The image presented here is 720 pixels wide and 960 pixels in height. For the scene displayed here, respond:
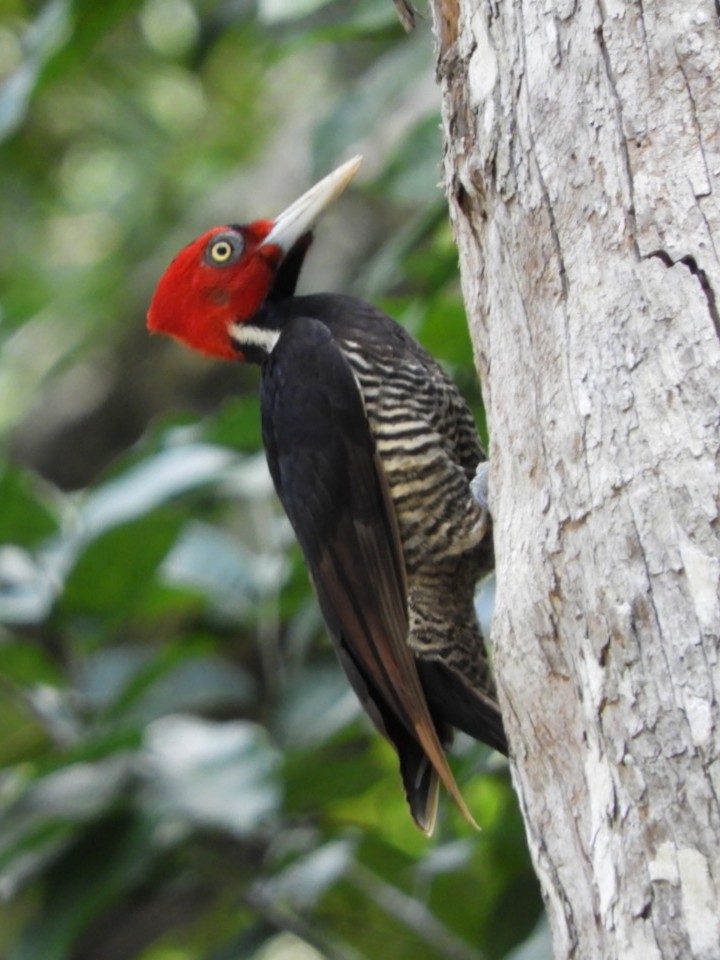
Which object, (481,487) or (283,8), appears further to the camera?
(283,8)

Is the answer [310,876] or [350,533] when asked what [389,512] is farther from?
[310,876]

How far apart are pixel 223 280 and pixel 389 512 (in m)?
0.91

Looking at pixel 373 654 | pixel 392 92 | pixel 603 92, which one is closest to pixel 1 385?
pixel 392 92

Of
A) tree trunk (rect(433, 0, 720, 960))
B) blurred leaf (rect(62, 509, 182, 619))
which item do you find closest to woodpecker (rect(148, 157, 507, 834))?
blurred leaf (rect(62, 509, 182, 619))

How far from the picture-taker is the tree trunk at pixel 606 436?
165cm

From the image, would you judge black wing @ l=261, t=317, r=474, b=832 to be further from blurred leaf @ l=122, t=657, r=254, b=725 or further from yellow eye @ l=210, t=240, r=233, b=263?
blurred leaf @ l=122, t=657, r=254, b=725

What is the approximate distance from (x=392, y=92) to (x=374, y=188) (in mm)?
287

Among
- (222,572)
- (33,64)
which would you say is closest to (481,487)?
(222,572)

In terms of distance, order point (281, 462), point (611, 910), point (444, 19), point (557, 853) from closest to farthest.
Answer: point (611, 910) → point (557, 853) → point (444, 19) → point (281, 462)

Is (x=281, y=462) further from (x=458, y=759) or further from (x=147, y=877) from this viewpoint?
(x=147, y=877)

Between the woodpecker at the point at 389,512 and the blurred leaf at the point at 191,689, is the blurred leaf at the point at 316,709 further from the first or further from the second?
the woodpecker at the point at 389,512

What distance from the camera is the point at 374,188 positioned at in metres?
3.38

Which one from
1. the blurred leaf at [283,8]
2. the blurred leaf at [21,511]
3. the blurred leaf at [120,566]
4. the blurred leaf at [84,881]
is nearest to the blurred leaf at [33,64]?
the blurred leaf at [283,8]

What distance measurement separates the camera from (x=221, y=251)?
135 inches
